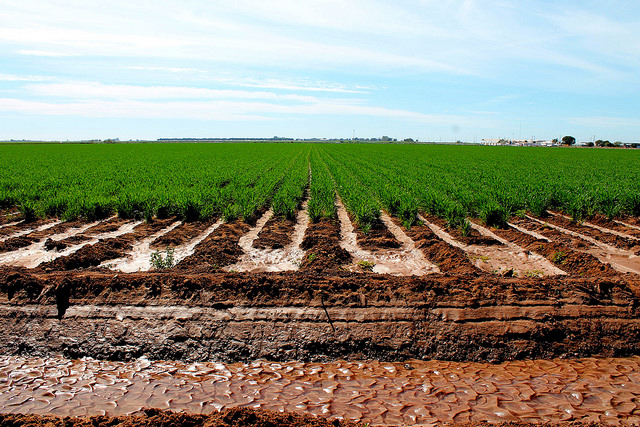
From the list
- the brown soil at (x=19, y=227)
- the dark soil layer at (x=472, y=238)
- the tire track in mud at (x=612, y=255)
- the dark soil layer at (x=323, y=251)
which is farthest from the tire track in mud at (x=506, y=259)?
the brown soil at (x=19, y=227)

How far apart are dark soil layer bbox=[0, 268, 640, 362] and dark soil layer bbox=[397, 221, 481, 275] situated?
117 centimetres

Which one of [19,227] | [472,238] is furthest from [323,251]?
[19,227]

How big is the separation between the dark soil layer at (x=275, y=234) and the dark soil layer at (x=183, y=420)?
501cm

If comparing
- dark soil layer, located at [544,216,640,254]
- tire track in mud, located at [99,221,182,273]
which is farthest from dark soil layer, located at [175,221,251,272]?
dark soil layer, located at [544,216,640,254]

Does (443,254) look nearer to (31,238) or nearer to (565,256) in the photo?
(565,256)

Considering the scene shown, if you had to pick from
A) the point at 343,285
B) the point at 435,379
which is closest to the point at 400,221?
the point at 343,285

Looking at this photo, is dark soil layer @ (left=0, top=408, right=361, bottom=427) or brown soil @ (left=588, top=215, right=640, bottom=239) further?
brown soil @ (left=588, top=215, right=640, bottom=239)

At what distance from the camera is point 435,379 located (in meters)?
4.10

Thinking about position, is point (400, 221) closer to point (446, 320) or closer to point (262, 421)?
point (446, 320)

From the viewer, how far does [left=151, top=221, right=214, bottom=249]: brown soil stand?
8242mm

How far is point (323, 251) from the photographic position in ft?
24.5

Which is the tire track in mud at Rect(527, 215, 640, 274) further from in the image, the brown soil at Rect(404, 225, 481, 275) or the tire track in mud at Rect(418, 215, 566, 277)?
the brown soil at Rect(404, 225, 481, 275)

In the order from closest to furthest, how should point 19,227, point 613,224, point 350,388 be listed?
point 350,388
point 19,227
point 613,224

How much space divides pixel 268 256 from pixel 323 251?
1.07 metres
